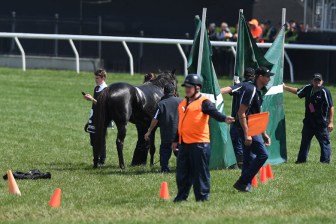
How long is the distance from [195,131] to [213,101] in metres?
3.81

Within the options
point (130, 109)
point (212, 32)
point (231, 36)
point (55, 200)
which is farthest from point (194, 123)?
point (212, 32)

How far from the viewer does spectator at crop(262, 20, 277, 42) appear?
30327mm

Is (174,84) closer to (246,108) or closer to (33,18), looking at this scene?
(246,108)

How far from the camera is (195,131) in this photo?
1303 cm

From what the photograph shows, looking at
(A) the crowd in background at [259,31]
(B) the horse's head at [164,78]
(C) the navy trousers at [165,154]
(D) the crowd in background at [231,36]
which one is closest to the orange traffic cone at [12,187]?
(C) the navy trousers at [165,154]

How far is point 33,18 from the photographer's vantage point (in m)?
34.6

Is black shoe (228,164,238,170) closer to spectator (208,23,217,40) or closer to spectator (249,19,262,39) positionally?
spectator (249,19,262,39)

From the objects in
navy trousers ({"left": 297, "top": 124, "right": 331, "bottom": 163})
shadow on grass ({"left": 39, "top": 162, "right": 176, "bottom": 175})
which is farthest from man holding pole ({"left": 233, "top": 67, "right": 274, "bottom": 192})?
navy trousers ({"left": 297, "top": 124, "right": 331, "bottom": 163})

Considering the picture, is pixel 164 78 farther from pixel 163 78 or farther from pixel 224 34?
pixel 224 34

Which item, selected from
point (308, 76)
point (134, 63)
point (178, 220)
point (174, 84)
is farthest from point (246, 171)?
point (134, 63)

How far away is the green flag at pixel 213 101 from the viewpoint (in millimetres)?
16703

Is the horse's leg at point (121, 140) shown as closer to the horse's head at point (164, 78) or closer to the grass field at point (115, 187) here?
the grass field at point (115, 187)

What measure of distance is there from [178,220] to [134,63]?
67.8ft

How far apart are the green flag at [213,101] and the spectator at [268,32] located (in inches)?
533
